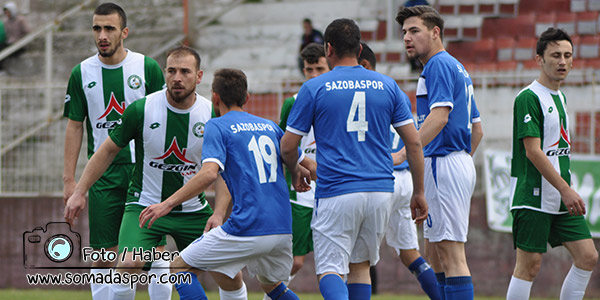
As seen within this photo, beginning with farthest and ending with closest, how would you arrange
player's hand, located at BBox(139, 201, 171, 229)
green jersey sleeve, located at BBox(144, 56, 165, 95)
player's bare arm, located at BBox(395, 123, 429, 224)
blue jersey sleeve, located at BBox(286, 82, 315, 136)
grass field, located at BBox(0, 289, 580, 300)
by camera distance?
grass field, located at BBox(0, 289, 580, 300)
green jersey sleeve, located at BBox(144, 56, 165, 95)
player's bare arm, located at BBox(395, 123, 429, 224)
blue jersey sleeve, located at BBox(286, 82, 315, 136)
player's hand, located at BBox(139, 201, 171, 229)

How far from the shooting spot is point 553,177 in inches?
262

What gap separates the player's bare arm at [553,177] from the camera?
21.7 ft

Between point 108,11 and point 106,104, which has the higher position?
point 108,11

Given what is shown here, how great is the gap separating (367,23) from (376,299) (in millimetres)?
7445

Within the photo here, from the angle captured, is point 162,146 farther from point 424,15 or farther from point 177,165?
point 424,15

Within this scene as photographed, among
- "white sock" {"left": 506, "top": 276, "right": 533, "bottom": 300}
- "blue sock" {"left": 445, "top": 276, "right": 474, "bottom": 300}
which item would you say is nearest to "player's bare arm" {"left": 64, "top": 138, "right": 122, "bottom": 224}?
"blue sock" {"left": 445, "top": 276, "right": 474, "bottom": 300}

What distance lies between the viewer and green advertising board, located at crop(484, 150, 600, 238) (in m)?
10.7

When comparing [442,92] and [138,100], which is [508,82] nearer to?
[442,92]

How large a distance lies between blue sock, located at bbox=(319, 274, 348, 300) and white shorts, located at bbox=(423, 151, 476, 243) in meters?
1.15

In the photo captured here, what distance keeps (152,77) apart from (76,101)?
66 centimetres

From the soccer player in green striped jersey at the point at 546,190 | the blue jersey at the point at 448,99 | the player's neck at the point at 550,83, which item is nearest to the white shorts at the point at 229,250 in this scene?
the blue jersey at the point at 448,99

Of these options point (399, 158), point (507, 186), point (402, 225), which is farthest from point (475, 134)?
point (507, 186)

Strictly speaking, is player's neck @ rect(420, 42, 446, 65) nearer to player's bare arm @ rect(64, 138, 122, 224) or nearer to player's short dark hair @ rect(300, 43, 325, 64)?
player's short dark hair @ rect(300, 43, 325, 64)

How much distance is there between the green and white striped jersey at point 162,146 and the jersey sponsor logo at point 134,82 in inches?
22.6
